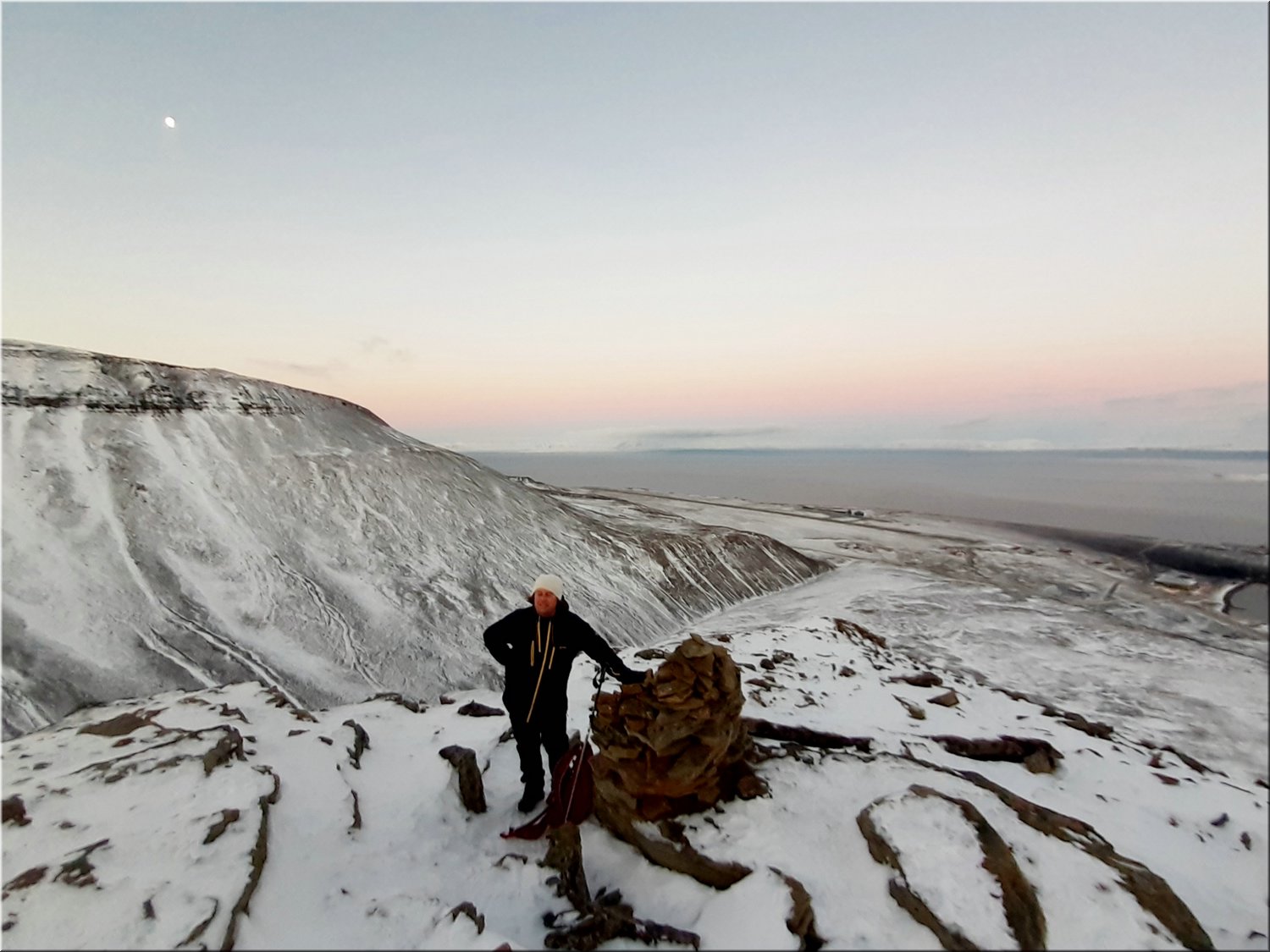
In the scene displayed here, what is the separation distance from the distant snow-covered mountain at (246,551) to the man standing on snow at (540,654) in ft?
38.7

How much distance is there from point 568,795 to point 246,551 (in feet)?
57.7

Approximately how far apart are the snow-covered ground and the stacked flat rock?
34 cm

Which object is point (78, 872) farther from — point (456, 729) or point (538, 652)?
point (456, 729)

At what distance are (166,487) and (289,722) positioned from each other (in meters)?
15.1

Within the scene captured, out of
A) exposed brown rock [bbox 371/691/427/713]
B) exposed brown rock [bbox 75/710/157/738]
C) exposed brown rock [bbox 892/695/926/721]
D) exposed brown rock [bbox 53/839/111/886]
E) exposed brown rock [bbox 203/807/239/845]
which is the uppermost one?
exposed brown rock [bbox 53/839/111/886]

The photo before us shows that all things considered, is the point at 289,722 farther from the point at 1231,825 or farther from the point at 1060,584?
the point at 1060,584

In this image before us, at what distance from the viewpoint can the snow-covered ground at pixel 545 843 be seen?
4.49 meters

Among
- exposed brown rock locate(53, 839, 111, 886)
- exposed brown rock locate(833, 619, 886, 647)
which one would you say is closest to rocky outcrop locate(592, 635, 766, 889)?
exposed brown rock locate(53, 839, 111, 886)

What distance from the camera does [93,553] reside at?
632 inches

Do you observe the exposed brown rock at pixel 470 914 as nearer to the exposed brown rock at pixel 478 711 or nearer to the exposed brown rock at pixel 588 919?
the exposed brown rock at pixel 588 919

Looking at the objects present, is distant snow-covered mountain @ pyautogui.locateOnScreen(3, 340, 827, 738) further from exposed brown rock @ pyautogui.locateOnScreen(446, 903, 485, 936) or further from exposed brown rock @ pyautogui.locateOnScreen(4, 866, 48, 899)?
exposed brown rock @ pyautogui.locateOnScreen(446, 903, 485, 936)

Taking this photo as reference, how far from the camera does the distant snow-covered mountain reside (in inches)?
567

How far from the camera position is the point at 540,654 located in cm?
607

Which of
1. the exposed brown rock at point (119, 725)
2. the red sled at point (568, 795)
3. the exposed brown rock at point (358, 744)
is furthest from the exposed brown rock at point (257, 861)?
the exposed brown rock at point (119, 725)
